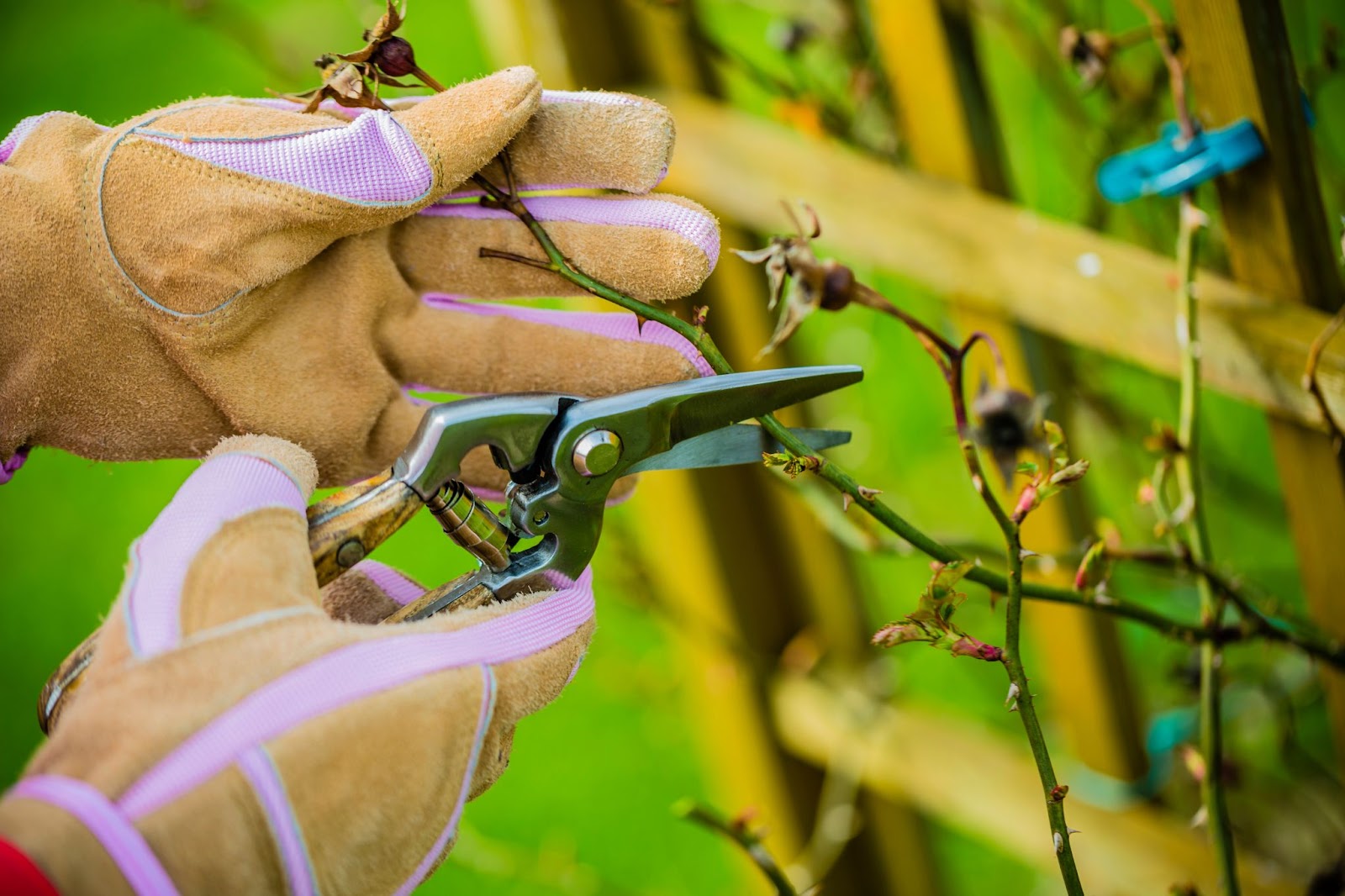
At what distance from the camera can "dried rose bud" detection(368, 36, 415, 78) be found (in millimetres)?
529

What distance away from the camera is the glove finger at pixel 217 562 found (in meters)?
0.48

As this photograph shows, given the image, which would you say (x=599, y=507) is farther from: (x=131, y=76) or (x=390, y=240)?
(x=131, y=76)

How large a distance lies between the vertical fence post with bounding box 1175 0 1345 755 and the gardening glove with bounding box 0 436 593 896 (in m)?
0.50

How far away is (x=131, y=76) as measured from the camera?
8.77 feet

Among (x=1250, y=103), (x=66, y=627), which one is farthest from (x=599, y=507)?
(x=66, y=627)

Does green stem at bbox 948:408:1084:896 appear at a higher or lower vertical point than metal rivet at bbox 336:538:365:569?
lower

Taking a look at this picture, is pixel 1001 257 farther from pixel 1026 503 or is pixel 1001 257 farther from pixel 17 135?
pixel 17 135

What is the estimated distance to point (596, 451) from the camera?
566 mm

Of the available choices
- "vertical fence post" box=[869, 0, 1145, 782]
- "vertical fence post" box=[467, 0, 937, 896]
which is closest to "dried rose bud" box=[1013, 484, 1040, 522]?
"vertical fence post" box=[869, 0, 1145, 782]

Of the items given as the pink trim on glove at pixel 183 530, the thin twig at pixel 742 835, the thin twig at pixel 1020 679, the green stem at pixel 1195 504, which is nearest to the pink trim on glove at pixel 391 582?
the pink trim on glove at pixel 183 530

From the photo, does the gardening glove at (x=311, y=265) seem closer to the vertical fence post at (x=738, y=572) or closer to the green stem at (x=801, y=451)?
the green stem at (x=801, y=451)

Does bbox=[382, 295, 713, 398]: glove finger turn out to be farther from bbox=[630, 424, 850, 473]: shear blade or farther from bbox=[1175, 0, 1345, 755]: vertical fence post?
bbox=[1175, 0, 1345, 755]: vertical fence post

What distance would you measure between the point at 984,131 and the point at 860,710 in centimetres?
Result: 69

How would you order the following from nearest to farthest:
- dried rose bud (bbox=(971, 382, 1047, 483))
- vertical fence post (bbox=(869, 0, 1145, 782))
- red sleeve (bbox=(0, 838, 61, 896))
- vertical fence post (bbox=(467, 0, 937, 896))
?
red sleeve (bbox=(0, 838, 61, 896)), dried rose bud (bbox=(971, 382, 1047, 483)), vertical fence post (bbox=(869, 0, 1145, 782)), vertical fence post (bbox=(467, 0, 937, 896))
